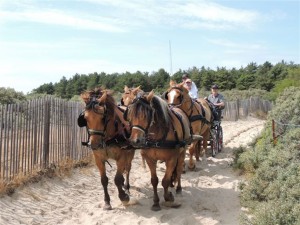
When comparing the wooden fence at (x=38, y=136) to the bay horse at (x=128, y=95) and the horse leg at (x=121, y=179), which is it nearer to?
the bay horse at (x=128, y=95)

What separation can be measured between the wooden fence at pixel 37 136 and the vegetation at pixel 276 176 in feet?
13.8

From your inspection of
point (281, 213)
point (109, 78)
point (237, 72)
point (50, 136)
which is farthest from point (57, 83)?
point (281, 213)

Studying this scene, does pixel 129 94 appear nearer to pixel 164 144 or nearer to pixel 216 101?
pixel 164 144

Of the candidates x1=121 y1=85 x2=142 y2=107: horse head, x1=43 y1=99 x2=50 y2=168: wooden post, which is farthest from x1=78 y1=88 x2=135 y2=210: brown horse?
→ x1=43 y1=99 x2=50 y2=168: wooden post

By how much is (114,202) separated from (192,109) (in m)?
2.82

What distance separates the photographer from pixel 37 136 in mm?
8273

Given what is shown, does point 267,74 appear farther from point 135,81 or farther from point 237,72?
point 135,81

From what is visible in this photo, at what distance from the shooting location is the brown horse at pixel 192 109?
815 cm

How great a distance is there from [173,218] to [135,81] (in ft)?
164

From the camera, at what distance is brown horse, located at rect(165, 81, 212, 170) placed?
321 inches

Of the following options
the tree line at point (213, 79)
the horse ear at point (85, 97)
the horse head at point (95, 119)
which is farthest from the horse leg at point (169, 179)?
the tree line at point (213, 79)

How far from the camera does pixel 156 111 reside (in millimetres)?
6309

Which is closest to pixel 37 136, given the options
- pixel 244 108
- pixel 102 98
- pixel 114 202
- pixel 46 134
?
pixel 46 134

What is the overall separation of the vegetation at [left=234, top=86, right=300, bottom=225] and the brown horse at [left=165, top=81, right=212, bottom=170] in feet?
3.68
